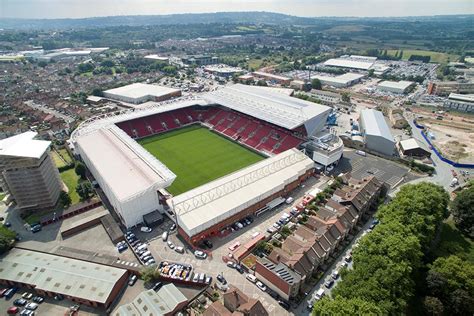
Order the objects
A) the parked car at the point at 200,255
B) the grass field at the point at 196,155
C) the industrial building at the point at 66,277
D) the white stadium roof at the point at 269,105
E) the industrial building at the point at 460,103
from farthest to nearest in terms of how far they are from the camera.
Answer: the industrial building at the point at 460,103
the white stadium roof at the point at 269,105
the grass field at the point at 196,155
the parked car at the point at 200,255
the industrial building at the point at 66,277

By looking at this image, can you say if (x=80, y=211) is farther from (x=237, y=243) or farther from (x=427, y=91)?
(x=427, y=91)

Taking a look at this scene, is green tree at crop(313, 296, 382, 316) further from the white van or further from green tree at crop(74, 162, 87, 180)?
green tree at crop(74, 162, 87, 180)

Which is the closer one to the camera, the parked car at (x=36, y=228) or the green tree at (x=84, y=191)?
the parked car at (x=36, y=228)

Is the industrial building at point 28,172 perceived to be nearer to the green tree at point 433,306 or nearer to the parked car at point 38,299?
the parked car at point 38,299

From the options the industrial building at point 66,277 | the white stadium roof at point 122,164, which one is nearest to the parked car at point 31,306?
the industrial building at point 66,277

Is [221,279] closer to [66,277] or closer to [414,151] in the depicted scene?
[66,277]

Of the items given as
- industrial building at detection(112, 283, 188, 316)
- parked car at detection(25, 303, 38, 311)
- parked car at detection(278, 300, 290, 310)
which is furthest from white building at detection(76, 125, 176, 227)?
parked car at detection(278, 300, 290, 310)

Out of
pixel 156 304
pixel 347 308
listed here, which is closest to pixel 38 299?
pixel 156 304
